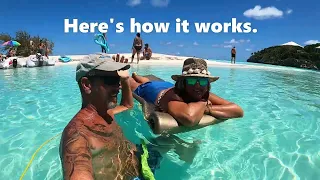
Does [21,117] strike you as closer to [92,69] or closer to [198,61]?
[198,61]

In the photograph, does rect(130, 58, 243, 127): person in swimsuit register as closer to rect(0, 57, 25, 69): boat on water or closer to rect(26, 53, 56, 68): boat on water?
rect(0, 57, 25, 69): boat on water

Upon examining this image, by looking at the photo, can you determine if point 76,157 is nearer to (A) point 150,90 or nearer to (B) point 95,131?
(B) point 95,131

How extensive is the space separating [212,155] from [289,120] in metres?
2.60

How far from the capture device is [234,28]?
21297 millimetres

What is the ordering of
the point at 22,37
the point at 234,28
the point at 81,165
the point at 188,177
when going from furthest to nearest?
the point at 22,37, the point at 234,28, the point at 188,177, the point at 81,165

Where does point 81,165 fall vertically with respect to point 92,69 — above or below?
below

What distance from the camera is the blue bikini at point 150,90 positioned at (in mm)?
4708

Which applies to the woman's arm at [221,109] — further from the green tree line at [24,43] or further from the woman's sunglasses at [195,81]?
the green tree line at [24,43]

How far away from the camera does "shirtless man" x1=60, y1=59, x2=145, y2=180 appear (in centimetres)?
198

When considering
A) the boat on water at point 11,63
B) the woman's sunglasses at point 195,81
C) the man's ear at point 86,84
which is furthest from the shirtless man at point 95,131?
the boat on water at point 11,63

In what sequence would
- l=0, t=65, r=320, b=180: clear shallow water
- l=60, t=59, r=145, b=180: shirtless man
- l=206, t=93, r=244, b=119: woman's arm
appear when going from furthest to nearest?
l=206, t=93, r=244, b=119: woman's arm → l=0, t=65, r=320, b=180: clear shallow water → l=60, t=59, r=145, b=180: shirtless man

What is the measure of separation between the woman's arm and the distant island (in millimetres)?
25680

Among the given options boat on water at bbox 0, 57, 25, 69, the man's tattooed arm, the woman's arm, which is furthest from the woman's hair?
boat on water at bbox 0, 57, 25, 69

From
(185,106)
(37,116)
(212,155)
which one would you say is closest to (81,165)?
(185,106)
